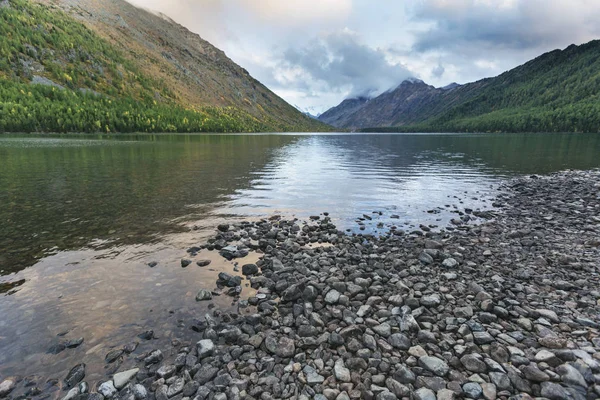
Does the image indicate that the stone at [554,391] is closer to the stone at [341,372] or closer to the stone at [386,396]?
the stone at [386,396]

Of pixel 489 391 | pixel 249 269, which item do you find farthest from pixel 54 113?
pixel 489 391

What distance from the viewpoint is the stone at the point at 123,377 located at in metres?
6.64

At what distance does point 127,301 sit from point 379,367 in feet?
27.5

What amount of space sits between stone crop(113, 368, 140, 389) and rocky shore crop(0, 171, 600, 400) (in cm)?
4

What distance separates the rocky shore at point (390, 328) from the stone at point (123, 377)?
4 cm

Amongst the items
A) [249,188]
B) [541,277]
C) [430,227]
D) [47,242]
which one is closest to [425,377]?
[541,277]

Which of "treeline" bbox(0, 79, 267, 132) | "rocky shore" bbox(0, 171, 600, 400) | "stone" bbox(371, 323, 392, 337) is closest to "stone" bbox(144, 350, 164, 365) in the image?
"rocky shore" bbox(0, 171, 600, 400)

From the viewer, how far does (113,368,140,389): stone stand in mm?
6645

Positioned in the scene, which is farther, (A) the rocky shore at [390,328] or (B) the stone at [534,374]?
(A) the rocky shore at [390,328]

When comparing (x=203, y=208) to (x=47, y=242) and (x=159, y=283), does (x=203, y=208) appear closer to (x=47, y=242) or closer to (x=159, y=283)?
(x=47, y=242)

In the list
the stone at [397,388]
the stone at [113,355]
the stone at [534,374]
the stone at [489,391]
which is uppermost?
the stone at [534,374]

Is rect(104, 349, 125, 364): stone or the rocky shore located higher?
the rocky shore

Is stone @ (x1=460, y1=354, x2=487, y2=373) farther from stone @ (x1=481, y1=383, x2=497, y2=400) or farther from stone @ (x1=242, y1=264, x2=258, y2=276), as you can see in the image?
stone @ (x1=242, y1=264, x2=258, y2=276)

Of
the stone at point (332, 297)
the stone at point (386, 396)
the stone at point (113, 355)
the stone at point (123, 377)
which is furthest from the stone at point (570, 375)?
the stone at point (113, 355)
